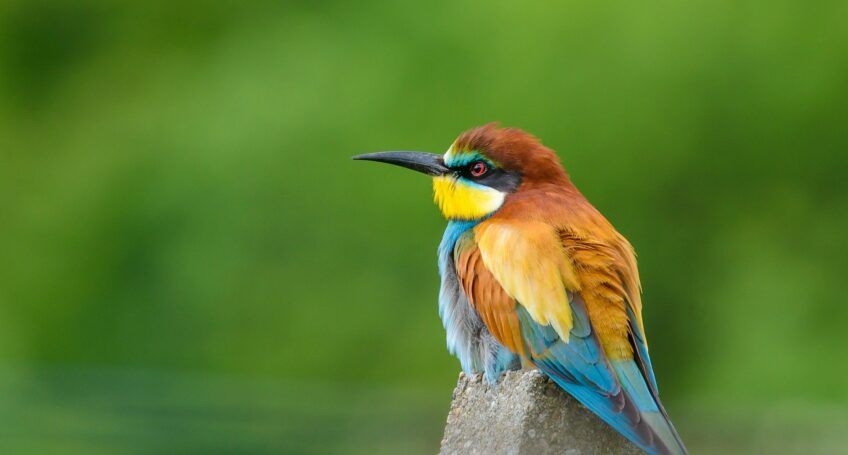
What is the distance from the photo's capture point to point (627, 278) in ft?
7.63

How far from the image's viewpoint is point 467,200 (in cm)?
276

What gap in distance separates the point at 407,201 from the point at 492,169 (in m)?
2.50

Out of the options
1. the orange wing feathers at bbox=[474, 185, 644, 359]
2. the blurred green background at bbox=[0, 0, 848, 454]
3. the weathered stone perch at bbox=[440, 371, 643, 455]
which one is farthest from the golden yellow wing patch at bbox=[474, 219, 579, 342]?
the blurred green background at bbox=[0, 0, 848, 454]

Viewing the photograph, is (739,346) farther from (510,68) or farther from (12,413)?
(12,413)

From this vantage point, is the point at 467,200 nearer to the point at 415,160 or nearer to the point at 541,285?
the point at 415,160

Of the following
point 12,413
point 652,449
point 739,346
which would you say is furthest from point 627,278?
point 739,346

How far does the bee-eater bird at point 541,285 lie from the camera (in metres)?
2.11

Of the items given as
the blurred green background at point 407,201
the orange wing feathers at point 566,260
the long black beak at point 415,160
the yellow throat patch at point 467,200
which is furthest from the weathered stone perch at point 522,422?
the blurred green background at point 407,201

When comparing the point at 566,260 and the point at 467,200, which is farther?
the point at 467,200

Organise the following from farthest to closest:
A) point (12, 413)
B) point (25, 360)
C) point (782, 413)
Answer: point (25, 360) < point (12, 413) < point (782, 413)

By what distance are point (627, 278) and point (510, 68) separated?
299 centimetres

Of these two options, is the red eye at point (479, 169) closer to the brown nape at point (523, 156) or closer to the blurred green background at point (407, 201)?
the brown nape at point (523, 156)

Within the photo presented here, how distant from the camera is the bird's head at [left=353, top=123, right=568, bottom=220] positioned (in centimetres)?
275

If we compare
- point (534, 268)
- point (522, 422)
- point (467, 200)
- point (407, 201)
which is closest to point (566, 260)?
point (534, 268)
